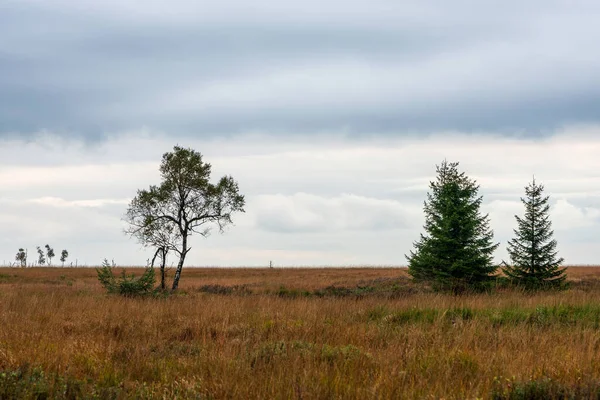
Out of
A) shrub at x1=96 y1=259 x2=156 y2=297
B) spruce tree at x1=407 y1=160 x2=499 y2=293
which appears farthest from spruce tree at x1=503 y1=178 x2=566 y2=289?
shrub at x1=96 y1=259 x2=156 y2=297

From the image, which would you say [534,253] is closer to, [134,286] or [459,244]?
[459,244]

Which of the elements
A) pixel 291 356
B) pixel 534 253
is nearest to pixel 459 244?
pixel 534 253

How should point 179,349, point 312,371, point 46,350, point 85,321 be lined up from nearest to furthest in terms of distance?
point 312,371
point 46,350
point 179,349
point 85,321

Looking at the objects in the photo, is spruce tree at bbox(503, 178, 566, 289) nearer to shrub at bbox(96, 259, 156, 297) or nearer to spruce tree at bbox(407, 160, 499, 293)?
spruce tree at bbox(407, 160, 499, 293)

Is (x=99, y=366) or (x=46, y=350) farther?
(x=46, y=350)

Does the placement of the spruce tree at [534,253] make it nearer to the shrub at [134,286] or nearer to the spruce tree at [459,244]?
the spruce tree at [459,244]

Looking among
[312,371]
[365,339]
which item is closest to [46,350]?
[312,371]

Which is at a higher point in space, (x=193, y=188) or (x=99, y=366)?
(x=193, y=188)

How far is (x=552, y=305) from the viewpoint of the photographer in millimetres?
14508

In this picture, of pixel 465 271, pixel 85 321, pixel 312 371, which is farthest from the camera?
pixel 465 271

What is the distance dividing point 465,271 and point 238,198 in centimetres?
1925

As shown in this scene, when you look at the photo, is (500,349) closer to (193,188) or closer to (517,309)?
(517,309)

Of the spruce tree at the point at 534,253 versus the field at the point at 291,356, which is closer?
the field at the point at 291,356

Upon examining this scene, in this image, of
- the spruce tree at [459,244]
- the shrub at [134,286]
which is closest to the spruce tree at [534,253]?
the spruce tree at [459,244]
